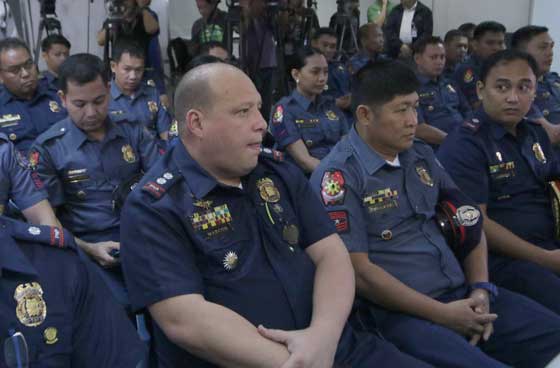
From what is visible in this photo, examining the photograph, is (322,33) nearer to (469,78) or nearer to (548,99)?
(469,78)

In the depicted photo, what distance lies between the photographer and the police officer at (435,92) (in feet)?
13.8

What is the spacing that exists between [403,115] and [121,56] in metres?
2.21

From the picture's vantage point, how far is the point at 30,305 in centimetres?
117

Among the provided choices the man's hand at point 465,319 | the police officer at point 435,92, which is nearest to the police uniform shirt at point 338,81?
the police officer at point 435,92

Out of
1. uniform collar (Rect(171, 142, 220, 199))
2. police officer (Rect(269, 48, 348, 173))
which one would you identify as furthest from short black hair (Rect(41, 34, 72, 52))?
uniform collar (Rect(171, 142, 220, 199))

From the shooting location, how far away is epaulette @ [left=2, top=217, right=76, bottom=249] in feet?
4.02

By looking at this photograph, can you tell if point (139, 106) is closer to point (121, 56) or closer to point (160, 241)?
point (121, 56)

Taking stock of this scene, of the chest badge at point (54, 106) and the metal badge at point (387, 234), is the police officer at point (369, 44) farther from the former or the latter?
the metal badge at point (387, 234)

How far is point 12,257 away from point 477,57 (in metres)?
4.30

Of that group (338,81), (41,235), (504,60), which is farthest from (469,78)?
(41,235)

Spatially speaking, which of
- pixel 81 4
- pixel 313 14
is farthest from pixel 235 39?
pixel 81 4

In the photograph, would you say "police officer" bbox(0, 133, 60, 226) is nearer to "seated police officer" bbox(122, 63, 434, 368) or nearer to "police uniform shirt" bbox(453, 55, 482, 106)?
"seated police officer" bbox(122, 63, 434, 368)

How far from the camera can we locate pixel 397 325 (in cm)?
170

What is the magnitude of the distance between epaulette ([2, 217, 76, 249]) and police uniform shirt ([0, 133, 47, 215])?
0.87 meters
